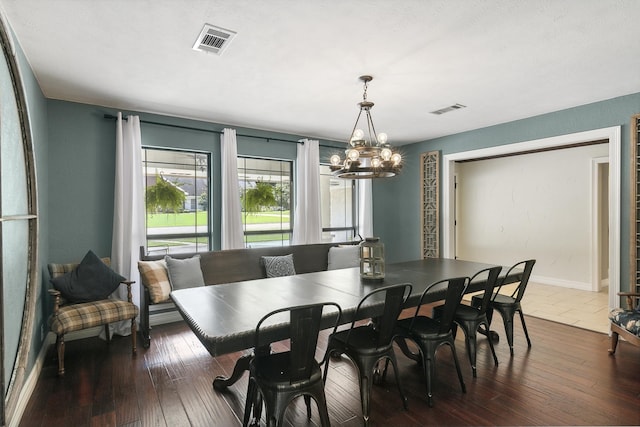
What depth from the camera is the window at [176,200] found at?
14.1 ft

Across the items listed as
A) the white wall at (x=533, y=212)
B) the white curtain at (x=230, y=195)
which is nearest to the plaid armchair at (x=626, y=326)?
the white wall at (x=533, y=212)

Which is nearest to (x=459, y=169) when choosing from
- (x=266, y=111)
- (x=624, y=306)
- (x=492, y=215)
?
(x=492, y=215)

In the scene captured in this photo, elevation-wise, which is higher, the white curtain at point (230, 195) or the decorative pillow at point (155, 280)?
the white curtain at point (230, 195)

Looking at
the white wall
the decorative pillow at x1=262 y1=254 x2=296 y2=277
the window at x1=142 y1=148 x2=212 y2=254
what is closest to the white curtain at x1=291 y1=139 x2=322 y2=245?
the decorative pillow at x1=262 y1=254 x2=296 y2=277

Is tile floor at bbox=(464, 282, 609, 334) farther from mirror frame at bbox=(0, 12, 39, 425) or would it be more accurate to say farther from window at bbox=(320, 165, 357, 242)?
mirror frame at bbox=(0, 12, 39, 425)

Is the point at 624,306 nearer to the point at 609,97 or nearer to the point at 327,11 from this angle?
the point at 609,97

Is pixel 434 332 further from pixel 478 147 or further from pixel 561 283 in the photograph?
pixel 561 283

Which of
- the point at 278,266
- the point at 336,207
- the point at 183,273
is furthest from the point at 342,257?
the point at 183,273

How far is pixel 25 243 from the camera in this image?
2504 millimetres

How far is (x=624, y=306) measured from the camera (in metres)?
3.62

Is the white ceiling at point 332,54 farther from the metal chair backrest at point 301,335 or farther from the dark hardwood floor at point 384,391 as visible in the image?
the dark hardwood floor at point 384,391

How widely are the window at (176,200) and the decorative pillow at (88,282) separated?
0.90m

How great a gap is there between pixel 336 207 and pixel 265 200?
1.43m

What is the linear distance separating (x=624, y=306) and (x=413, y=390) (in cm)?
278
